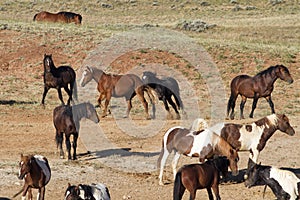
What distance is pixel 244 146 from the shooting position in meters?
15.6

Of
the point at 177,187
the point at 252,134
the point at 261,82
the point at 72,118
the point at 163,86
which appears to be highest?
the point at 261,82

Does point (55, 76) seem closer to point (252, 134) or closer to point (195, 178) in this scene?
point (252, 134)

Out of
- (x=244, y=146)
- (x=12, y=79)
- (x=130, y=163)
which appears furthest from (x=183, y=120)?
(x=12, y=79)

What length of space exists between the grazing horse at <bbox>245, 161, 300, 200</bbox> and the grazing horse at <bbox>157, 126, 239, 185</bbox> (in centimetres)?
127

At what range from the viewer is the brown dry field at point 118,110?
15.6 meters

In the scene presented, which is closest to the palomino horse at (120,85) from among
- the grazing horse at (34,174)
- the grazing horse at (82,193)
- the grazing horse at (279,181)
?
the grazing horse at (34,174)

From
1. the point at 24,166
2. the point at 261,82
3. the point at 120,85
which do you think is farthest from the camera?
the point at 120,85

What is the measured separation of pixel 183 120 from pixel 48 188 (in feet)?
27.0

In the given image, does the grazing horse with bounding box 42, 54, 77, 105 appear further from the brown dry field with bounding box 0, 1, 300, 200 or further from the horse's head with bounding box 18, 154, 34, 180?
the horse's head with bounding box 18, 154, 34, 180

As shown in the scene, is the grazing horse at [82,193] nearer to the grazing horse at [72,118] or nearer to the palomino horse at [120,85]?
the grazing horse at [72,118]

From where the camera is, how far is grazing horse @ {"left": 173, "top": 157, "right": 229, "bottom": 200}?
12.7 metres

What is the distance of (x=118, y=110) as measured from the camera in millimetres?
24516

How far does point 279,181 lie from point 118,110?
479 inches

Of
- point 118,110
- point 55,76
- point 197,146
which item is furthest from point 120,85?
point 197,146
